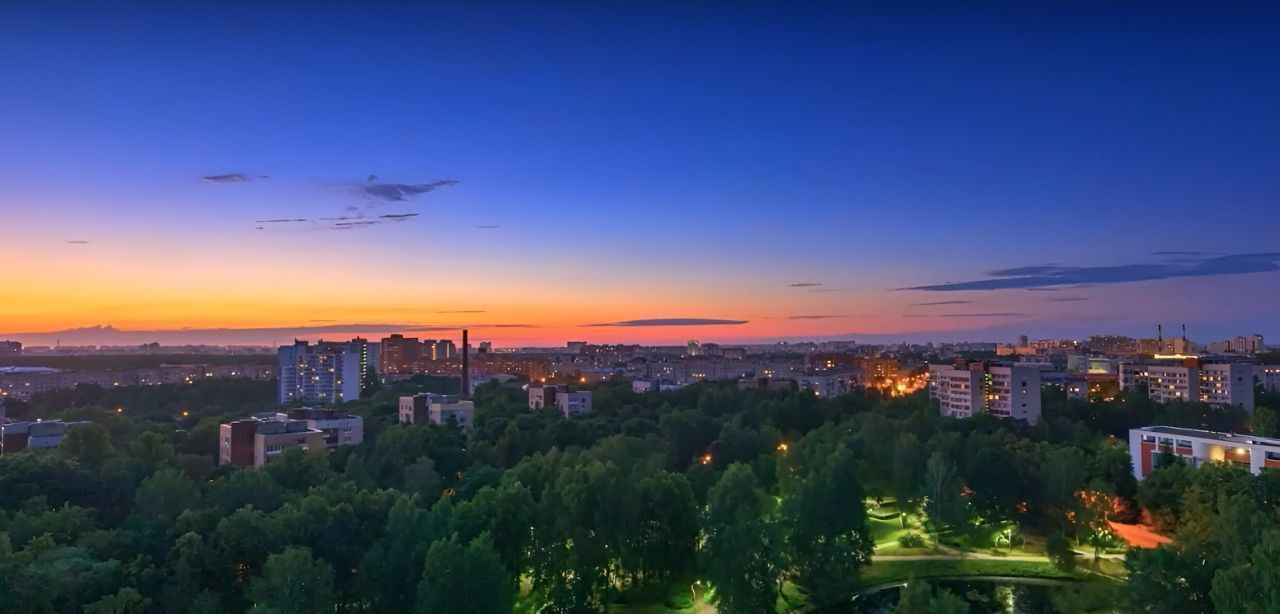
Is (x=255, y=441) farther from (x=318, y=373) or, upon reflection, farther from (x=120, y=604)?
(x=318, y=373)

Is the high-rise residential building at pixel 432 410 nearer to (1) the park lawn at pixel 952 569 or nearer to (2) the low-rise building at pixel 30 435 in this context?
(2) the low-rise building at pixel 30 435

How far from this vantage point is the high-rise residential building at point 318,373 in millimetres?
69688

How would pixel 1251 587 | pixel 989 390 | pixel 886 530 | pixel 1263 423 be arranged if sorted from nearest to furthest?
pixel 1251 587, pixel 886 530, pixel 1263 423, pixel 989 390

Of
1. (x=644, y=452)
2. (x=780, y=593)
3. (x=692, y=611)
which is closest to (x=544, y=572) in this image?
(x=692, y=611)

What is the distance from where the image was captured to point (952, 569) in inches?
893

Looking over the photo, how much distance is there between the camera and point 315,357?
70.9 meters

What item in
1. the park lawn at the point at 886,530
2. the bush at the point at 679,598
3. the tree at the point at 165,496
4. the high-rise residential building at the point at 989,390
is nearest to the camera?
the tree at the point at 165,496

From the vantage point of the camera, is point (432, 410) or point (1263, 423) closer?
point (1263, 423)

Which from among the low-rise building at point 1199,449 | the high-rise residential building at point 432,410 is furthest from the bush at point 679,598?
the high-rise residential building at point 432,410

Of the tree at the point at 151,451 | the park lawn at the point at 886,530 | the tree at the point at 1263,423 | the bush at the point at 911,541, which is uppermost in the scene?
the tree at the point at 151,451

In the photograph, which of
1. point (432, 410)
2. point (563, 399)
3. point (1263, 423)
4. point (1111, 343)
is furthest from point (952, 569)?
point (1111, 343)

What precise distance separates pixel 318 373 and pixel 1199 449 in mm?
65528

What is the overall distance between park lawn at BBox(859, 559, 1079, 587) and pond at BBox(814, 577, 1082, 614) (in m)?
0.29

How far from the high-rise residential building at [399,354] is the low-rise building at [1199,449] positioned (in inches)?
3770
